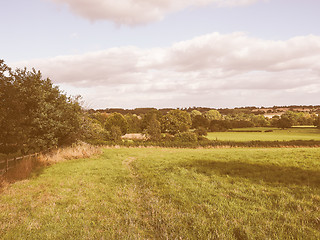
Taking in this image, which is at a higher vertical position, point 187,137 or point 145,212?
point 145,212

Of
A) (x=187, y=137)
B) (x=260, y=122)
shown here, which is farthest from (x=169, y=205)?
(x=260, y=122)

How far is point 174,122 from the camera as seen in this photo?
82.2 metres

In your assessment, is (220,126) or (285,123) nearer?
(285,123)

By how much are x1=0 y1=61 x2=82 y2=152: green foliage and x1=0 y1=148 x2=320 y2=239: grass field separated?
3857 millimetres

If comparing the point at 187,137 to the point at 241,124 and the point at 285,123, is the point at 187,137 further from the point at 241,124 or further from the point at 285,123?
the point at 285,123

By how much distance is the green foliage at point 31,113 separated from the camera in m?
13.1

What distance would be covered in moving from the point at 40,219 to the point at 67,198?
230 cm

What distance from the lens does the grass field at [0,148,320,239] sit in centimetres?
637

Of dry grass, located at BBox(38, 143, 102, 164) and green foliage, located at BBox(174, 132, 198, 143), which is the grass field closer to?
dry grass, located at BBox(38, 143, 102, 164)

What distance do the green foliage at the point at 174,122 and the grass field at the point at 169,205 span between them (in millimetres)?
67071

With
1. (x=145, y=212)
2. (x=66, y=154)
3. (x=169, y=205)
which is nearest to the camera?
(x=145, y=212)

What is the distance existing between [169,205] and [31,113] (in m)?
15.4

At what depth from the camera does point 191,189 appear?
10.6 metres

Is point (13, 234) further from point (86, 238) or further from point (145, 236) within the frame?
point (145, 236)
